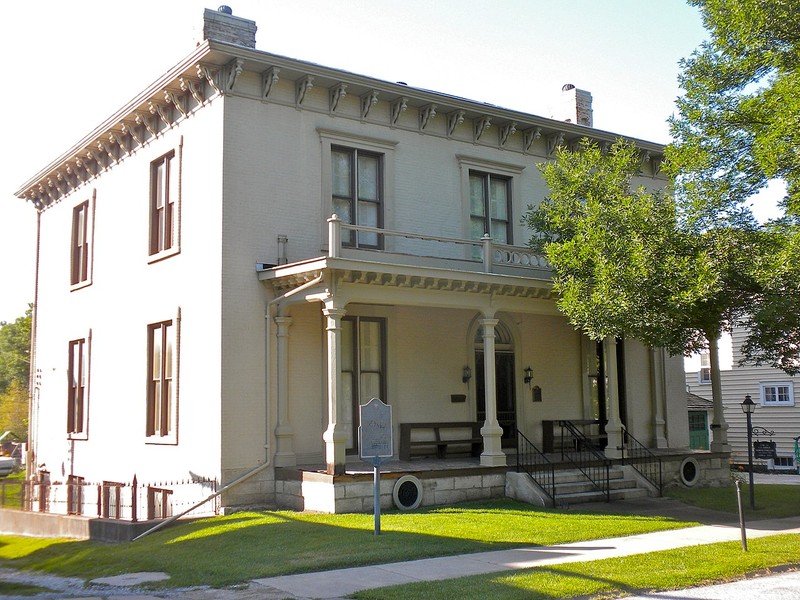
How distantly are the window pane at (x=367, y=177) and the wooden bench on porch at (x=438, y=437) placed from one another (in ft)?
16.6

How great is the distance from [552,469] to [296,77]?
9370 mm

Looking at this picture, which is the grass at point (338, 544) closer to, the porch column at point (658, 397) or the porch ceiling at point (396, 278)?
the porch ceiling at point (396, 278)

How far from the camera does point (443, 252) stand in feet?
64.0

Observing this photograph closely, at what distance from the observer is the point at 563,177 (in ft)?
59.1

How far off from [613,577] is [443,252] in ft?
34.6

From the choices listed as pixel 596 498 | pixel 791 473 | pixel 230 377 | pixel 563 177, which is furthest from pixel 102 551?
pixel 791 473

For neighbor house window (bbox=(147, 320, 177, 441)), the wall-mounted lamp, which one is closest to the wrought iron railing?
neighbor house window (bbox=(147, 320, 177, 441))

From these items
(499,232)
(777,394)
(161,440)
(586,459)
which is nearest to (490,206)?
(499,232)

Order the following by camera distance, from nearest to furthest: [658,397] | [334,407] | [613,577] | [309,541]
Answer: [613,577] → [309,541] → [334,407] → [658,397]

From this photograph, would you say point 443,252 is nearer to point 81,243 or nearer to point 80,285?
point 80,285

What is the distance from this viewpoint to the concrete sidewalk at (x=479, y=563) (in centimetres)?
980

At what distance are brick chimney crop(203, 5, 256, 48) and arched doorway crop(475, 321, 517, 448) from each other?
27.6 feet

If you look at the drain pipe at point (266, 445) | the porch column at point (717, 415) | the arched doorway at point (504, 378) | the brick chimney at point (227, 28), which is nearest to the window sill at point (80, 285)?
the drain pipe at point (266, 445)

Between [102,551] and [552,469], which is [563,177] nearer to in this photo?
[552,469]
